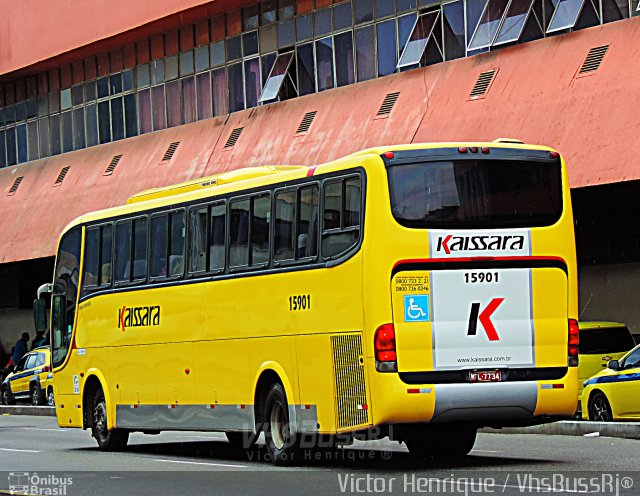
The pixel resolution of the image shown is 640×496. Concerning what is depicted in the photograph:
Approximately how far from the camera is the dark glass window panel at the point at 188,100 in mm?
40469

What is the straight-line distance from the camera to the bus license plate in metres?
15.7

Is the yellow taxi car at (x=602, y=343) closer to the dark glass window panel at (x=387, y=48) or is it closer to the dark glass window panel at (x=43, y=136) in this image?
the dark glass window panel at (x=387, y=48)

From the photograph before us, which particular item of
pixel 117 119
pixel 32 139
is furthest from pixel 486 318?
pixel 32 139

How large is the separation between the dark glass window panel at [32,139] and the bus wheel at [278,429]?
1245 inches

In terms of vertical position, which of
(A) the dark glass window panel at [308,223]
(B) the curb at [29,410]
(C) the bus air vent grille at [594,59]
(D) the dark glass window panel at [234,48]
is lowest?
(B) the curb at [29,410]

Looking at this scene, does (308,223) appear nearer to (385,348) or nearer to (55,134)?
A: (385,348)

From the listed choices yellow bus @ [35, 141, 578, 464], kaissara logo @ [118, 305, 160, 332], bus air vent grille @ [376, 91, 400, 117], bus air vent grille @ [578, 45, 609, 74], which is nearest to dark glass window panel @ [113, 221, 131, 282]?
kaissara logo @ [118, 305, 160, 332]

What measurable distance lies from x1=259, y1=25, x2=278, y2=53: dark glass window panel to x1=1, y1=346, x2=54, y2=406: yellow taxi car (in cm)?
974

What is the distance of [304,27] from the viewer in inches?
1443

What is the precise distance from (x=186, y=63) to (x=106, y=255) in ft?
65.5

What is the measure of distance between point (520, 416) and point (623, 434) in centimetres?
599

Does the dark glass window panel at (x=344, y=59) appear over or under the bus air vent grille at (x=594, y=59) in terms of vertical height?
over

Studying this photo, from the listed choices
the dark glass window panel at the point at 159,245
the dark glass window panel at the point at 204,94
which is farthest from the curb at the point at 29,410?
the dark glass window panel at the point at 159,245

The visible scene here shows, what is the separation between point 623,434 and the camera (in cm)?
2147
